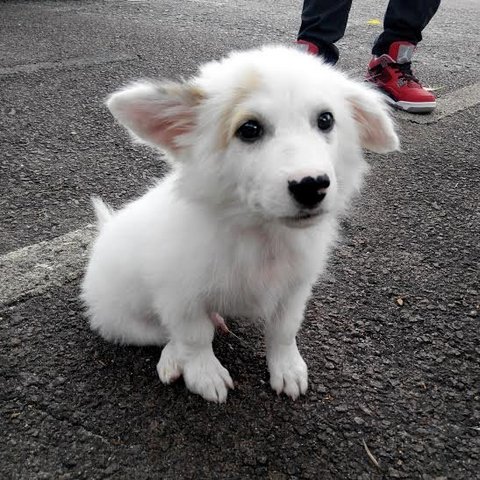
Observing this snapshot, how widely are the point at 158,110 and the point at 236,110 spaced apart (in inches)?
10.7

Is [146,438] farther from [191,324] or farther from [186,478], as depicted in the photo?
[191,324]

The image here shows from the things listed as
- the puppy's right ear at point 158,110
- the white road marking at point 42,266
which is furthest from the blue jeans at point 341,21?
the puppy's right ear at point 158,110

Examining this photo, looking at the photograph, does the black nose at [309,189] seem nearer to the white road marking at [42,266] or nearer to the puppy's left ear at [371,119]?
the puppy's left ear at [371,119]

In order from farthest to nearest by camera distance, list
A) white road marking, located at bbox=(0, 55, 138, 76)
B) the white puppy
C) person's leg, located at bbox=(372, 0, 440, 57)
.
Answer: white road marking, located at bbox=(0, 55, 138, 76) < person's leg, located at bbox=(372, 0, 440, 57) < the white puppy

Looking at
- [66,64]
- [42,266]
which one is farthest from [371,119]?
[66,64]

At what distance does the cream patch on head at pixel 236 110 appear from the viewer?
5.34 ft

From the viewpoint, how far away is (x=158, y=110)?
5.79ft

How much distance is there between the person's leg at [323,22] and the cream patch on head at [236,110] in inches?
97.7

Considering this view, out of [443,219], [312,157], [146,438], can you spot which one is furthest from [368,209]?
[146,438]

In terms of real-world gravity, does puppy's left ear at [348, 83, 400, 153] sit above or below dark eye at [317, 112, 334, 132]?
below

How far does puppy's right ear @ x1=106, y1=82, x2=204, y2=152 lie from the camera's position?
1.72 m

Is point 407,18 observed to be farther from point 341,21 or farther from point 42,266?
point 42,266

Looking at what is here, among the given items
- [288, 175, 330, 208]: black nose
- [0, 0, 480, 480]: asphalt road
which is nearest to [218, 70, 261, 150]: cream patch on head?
[288, 175, 330, 208]: black nose

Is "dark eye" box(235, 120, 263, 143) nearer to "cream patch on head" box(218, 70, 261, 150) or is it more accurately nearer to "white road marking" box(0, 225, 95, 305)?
"cream patch on head" box(218, 70, 261, 150)
